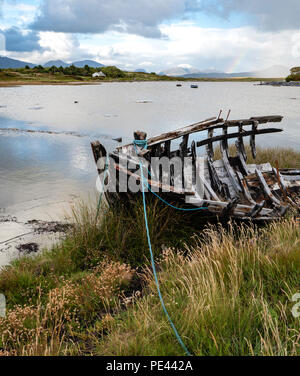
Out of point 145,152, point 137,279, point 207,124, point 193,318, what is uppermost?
point 207,124

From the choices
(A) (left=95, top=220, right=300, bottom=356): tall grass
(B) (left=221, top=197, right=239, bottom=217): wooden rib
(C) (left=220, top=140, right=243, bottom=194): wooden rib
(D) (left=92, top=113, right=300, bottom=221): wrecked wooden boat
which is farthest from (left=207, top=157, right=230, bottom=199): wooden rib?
(A) (left=95, top=220, right=300, bottom=356): tall grass

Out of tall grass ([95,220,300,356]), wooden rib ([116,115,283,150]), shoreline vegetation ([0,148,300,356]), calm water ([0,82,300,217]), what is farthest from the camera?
calm water ([0,82,300,217])

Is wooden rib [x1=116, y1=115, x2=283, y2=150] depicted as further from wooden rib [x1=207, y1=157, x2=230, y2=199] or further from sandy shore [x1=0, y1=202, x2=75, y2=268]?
sandy shore [x1=0, y1=202, x2=75, y2=268]

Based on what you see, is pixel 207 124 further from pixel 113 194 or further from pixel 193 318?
pixel 193 318

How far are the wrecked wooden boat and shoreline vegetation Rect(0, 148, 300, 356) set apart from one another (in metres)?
0.65

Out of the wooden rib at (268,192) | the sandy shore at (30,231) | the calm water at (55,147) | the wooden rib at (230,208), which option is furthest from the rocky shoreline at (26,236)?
the wooden rib at (268,192)

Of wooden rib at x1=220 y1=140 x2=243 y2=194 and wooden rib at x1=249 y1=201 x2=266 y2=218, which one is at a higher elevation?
wooden rib at x1=220 y1=140 x2=243 y2=194

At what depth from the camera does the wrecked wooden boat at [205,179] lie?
20.6 feet

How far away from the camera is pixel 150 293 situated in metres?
4.50

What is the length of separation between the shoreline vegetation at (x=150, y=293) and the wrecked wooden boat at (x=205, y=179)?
65cm

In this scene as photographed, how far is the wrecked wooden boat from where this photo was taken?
6273mm

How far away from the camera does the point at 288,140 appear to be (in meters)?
25.5

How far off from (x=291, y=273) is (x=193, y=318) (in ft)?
5.25
